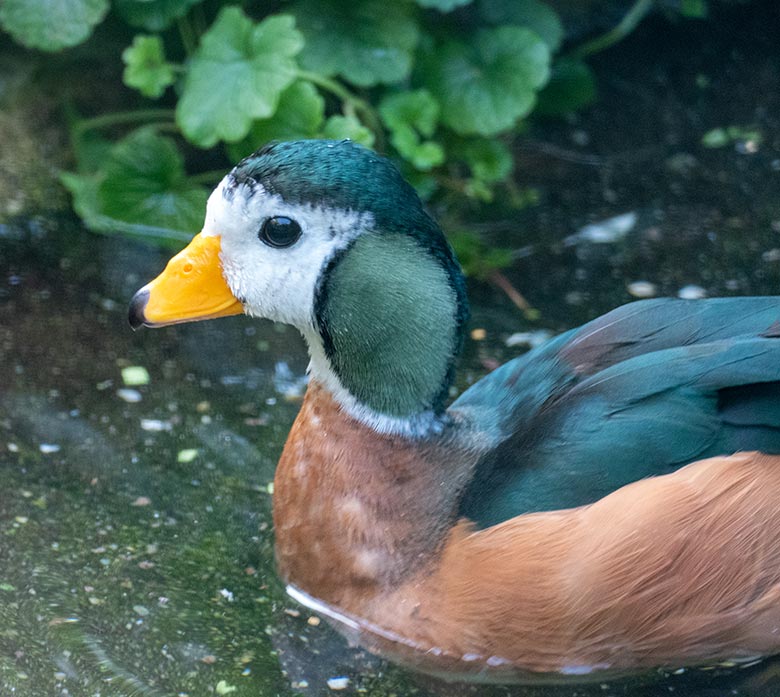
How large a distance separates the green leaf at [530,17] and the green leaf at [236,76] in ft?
3.91

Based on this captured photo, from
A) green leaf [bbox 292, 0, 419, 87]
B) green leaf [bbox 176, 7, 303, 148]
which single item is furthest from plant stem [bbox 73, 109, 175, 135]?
green leaf [bbox 292, 0, 419, 87]

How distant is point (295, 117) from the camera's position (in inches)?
183

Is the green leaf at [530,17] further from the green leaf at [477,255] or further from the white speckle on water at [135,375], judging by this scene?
the white speckle on water at [135,375]

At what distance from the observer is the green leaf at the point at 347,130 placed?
4.58 meters

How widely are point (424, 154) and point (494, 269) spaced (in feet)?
1.73

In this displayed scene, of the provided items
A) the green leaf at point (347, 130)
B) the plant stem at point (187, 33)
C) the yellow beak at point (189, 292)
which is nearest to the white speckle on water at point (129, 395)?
the yellow beak at point (189, 292)

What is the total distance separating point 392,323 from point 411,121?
2104 mm

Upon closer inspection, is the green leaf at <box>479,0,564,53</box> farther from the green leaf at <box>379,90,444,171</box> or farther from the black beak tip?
the black beak tip

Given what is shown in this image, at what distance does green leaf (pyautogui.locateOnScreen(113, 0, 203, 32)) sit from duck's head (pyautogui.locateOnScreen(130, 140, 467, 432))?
223 centimetres

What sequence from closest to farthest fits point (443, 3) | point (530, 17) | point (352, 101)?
point (352, 101)
point (443, 3)
point (530, 17)

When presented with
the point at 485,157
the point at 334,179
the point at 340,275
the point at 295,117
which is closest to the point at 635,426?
the point at 340,275

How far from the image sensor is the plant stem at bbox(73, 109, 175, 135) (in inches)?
201

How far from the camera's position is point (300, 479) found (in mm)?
3162

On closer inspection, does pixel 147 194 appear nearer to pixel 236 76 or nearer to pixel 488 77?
pixel 236 76
